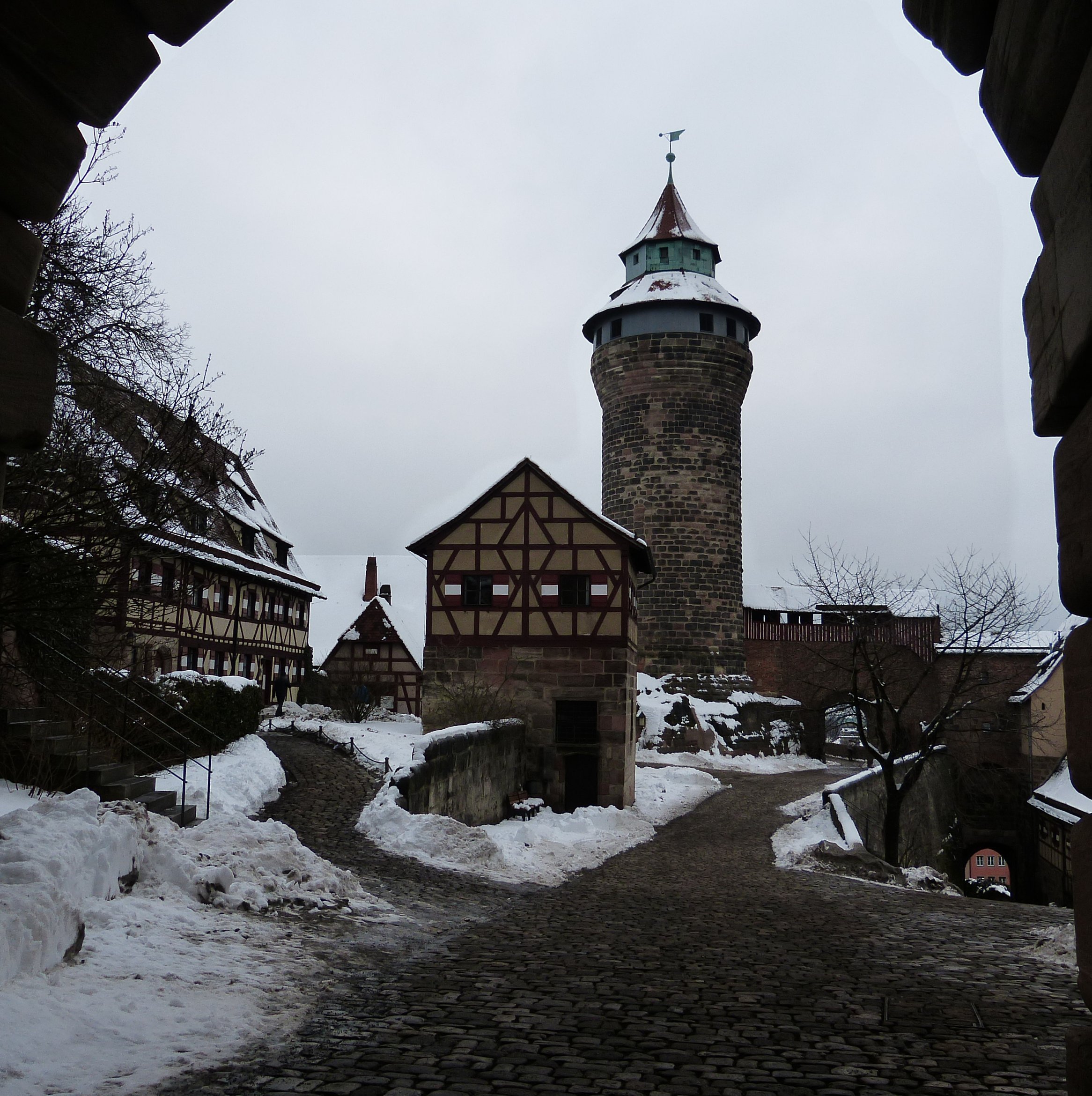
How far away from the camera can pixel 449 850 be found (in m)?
11.0

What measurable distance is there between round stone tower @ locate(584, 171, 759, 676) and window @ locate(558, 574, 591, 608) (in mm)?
12631

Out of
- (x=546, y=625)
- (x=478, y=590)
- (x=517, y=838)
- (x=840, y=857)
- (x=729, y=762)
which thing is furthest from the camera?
(x=729, y=762)

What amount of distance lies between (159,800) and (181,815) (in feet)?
0.83

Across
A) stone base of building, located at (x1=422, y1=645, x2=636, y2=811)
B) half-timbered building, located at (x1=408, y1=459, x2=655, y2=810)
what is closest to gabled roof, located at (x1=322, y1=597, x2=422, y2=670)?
Result: half-timbered building, located at (x1=408, y1=459, x2=655, y2=810)

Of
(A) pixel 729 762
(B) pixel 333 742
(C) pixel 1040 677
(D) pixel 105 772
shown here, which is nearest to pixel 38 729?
(D) pixel 105 772

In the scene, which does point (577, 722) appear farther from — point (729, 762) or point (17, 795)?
point (729, 762)

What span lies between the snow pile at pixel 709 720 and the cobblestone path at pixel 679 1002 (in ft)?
65.4

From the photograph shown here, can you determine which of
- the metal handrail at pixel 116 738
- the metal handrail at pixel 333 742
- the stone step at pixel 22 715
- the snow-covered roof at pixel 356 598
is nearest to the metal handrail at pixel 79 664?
the metal handrail at pixel 116 738

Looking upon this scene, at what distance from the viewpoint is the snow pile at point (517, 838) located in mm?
10953

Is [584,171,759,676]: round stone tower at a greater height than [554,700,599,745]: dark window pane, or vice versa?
[584,171,759,676]: round stone tower

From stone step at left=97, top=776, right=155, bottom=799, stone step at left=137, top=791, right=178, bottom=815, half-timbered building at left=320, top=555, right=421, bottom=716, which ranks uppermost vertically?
half-timbered building at left=320, top=555, right=421, bottom=716

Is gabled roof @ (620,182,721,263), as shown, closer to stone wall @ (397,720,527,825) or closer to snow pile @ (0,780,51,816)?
stone wall @ (397,720,527,825)

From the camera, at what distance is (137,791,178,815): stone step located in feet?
30.7

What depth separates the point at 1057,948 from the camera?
7.63 meters
